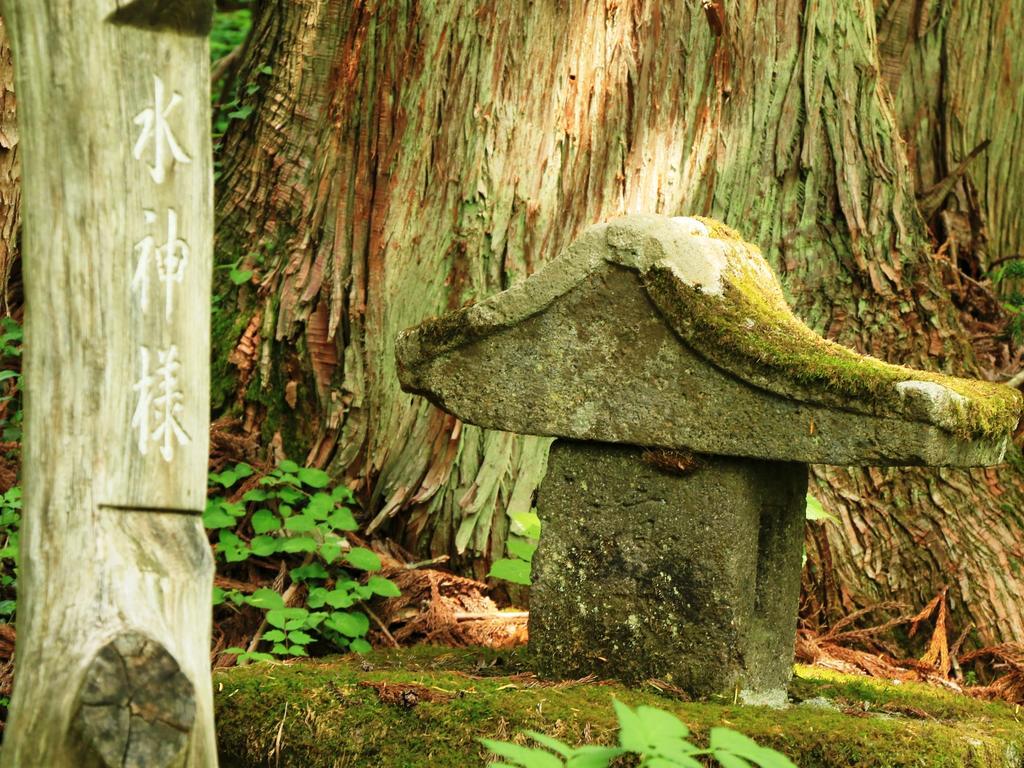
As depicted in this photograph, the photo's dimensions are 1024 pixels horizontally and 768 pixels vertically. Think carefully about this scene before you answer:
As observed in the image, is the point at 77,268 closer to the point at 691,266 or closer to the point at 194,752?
the point at 194,752

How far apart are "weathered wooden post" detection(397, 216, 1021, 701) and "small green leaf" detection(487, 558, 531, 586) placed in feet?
2.76

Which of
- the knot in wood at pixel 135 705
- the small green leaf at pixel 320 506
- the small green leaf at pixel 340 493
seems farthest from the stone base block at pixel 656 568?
the small green leaf at pixel 340 493

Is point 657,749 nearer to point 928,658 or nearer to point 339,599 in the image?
point 339,599

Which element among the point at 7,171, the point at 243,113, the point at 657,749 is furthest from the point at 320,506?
the point at 657,749

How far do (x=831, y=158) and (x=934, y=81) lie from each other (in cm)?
219

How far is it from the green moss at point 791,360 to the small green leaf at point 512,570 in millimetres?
1541

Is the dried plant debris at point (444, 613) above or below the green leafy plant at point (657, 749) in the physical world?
below

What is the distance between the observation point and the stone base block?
3791 millimetres

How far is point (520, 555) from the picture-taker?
16.9 ft

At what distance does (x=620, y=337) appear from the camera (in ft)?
12.6

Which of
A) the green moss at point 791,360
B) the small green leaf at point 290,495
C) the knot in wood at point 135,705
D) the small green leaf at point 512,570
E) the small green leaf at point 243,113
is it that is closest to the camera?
the knot in wood at point 135,705

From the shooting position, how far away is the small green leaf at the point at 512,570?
488 centimetres

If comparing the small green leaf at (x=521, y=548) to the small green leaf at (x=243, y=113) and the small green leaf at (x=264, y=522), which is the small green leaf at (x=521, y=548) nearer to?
the small green leaf at (x=264, y=522)

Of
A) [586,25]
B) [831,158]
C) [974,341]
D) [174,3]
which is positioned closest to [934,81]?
[974,341]
